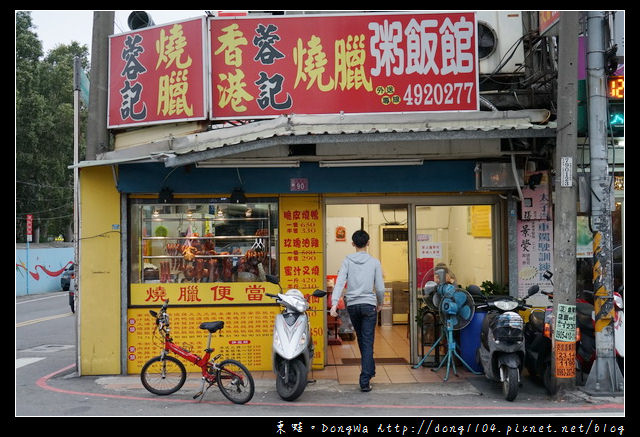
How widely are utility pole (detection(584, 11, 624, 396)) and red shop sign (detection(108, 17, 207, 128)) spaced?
201 inches

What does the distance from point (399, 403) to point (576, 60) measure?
4.60 metres

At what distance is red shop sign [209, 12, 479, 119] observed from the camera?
834 centimetres

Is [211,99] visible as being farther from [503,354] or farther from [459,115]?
[503,354]

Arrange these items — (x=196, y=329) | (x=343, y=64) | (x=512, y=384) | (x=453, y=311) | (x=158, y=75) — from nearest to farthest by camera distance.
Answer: (x=512, y=384) < (x=453, y=311) < (x=343, y=64) < (x=158, y=75) < (x=196, y=329)

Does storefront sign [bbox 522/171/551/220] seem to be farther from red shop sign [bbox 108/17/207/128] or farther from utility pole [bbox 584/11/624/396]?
red shop sign [bbox 108/17/207/128]

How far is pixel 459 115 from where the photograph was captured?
825 cm

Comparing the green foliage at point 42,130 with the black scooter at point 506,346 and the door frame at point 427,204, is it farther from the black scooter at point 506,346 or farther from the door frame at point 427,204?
the black scooter at point 506,346

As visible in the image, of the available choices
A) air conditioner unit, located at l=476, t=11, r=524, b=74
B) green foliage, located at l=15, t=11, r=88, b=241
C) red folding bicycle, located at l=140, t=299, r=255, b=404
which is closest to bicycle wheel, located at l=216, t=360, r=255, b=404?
red folding bicycle, located at l=140, t=299, r=255, b=404

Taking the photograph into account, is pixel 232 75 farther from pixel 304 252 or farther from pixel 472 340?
pixel 472 340

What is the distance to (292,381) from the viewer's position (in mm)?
7230

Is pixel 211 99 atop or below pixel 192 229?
atop

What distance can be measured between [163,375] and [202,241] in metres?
2.23

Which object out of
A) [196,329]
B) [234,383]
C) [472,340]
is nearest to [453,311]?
[472,340]

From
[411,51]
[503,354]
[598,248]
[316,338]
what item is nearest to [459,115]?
[411,51]
